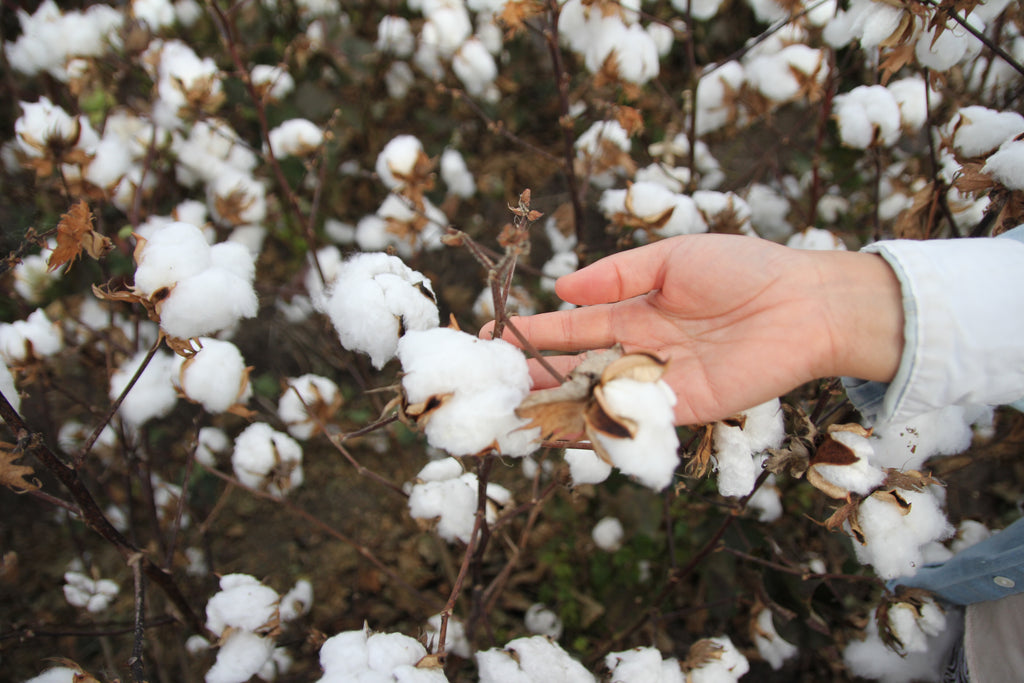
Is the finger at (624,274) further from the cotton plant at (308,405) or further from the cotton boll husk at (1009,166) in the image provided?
the cotton plant at (308,405)

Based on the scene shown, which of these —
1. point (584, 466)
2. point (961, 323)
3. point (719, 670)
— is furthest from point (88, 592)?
point (961, 323)

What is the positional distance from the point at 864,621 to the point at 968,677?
1.05ft

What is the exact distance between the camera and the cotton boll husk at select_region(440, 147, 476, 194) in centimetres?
244

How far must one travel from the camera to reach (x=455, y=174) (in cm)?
250

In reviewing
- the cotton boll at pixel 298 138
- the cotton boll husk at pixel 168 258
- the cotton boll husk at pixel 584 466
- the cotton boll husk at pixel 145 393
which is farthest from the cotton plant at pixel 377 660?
the cotton boll at pixel 298 138

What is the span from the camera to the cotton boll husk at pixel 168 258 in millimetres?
938

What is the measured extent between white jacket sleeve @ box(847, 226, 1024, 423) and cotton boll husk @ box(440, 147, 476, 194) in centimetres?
185

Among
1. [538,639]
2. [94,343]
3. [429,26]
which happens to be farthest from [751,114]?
[94,343]

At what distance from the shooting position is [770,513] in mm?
1597

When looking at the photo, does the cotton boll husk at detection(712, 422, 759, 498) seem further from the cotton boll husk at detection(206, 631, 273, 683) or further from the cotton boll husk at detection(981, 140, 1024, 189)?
the cotton boll husk at detection(206, 631, 273, 683)

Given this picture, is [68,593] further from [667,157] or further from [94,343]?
[667,157]

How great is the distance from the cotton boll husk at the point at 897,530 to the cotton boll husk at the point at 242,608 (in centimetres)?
121

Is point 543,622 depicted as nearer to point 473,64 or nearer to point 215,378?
point 215,378

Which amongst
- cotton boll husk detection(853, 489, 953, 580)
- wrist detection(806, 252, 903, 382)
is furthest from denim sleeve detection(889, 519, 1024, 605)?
wrist detection(806, 252, 903, 382)
